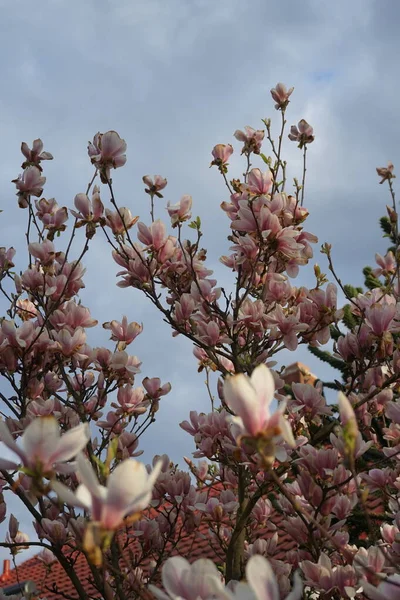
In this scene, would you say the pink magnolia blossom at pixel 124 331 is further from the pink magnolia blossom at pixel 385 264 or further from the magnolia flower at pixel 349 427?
the magnolia flower at pixel 349 427

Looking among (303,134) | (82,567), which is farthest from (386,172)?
(82,567)

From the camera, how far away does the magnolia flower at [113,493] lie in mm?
1093

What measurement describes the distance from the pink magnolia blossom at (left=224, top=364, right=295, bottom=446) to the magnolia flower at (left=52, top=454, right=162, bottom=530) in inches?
8.1

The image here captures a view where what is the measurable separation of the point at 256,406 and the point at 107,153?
2.29 m

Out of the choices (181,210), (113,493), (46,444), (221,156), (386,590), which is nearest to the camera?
(113,493)

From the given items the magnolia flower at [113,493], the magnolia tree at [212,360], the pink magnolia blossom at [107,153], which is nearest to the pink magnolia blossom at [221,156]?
the magnolia tree at [212,360]

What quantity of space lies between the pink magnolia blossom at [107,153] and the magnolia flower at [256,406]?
2.22m

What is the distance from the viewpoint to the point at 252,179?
11.4 ft

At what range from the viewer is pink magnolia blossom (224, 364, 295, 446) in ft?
3.94

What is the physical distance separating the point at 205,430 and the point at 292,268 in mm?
969

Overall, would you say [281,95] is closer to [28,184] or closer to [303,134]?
[303,134]

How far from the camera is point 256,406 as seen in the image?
1218 mm

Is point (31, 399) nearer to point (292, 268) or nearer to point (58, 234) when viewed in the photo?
point (58, 234)

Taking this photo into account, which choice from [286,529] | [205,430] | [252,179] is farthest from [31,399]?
[252,179]
